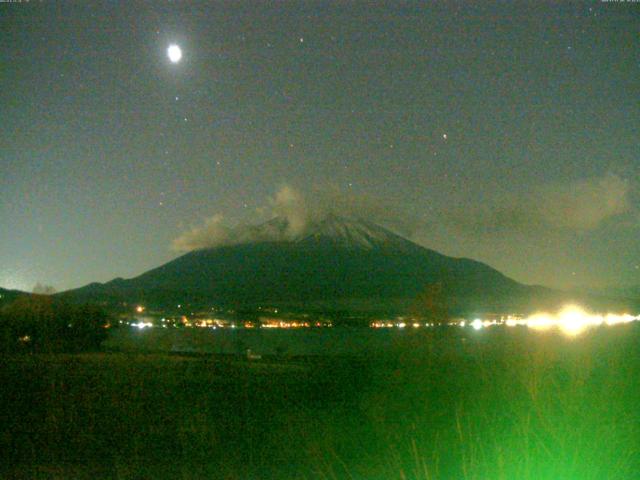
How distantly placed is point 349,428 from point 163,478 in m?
4.34

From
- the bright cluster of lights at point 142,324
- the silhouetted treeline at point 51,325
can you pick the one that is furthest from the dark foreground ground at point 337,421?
the bright cluster of lights at point 142,324

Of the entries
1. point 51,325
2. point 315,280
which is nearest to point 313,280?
point 315,280

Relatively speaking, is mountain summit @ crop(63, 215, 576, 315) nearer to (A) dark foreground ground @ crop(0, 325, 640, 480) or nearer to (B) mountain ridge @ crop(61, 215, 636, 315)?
(B) mountain ridge @ crop(61, 215, 636, 315)

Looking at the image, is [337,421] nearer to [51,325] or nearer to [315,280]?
[51,325]

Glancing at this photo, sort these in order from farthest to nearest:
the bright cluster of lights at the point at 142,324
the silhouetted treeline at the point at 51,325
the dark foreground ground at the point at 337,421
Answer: the bright cluster of lights at the point at 142,324 → the silhouetted treeline at the point at 51,325 → the dark foreground ground at the point at 337,421

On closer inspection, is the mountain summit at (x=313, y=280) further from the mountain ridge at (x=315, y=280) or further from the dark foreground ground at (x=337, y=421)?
the dark foreground ground at (x=337, y=421)

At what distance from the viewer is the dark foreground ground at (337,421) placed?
29.3 ft

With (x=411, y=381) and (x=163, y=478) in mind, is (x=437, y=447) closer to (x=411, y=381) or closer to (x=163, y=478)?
(x=163, y=478)

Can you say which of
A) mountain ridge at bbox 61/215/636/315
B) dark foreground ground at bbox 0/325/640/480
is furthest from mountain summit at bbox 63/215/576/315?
dark foreground ground at bbox 0/325/640/480

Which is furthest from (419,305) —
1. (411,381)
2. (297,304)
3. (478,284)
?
(297,304)

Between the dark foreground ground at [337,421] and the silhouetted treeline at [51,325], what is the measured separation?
15212 millimetres

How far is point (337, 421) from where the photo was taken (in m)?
13.2

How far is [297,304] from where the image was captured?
99.4 meters

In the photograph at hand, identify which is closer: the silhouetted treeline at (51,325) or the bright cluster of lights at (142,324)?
the silhouetted treeline at (51,325)
